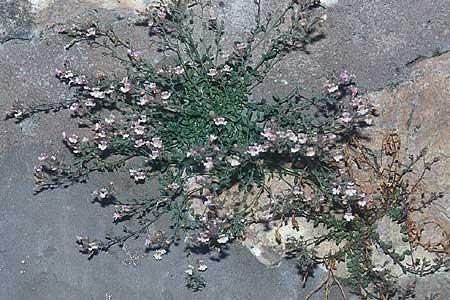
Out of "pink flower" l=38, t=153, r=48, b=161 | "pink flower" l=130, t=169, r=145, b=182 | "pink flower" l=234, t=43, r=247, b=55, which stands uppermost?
"pink flower" l=234, t=43, r=247, b=55

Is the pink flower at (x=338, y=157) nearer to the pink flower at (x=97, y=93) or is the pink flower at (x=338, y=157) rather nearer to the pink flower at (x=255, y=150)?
the pink flower at (x=255, y=150)

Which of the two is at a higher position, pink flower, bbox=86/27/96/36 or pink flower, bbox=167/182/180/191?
pink flower, bbox=86/27/96/36

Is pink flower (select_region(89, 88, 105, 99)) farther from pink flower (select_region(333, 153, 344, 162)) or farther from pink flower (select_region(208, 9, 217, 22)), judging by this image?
pink flower (select_region(333, 153, 344, 162))

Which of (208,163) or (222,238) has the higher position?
(208,163)

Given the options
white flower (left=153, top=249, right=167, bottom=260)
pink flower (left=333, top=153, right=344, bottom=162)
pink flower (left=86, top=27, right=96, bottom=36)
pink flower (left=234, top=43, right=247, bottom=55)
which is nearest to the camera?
pink flower (left=333, top=153, right=344, bottom=162)

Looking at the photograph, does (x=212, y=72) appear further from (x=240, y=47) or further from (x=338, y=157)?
(x=338, y=157)

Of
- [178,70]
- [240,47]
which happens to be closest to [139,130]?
[178,70]

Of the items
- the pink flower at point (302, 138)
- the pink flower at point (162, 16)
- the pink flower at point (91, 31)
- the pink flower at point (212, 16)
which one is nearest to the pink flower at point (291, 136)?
the pink flower at point (302, 138)

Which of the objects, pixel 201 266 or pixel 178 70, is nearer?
pixel 178 70

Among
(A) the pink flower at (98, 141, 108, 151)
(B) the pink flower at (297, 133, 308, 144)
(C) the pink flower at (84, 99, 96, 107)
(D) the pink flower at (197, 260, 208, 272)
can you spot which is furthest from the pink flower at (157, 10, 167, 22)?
(D) the pink flower at (197, 260, 208, 272)
